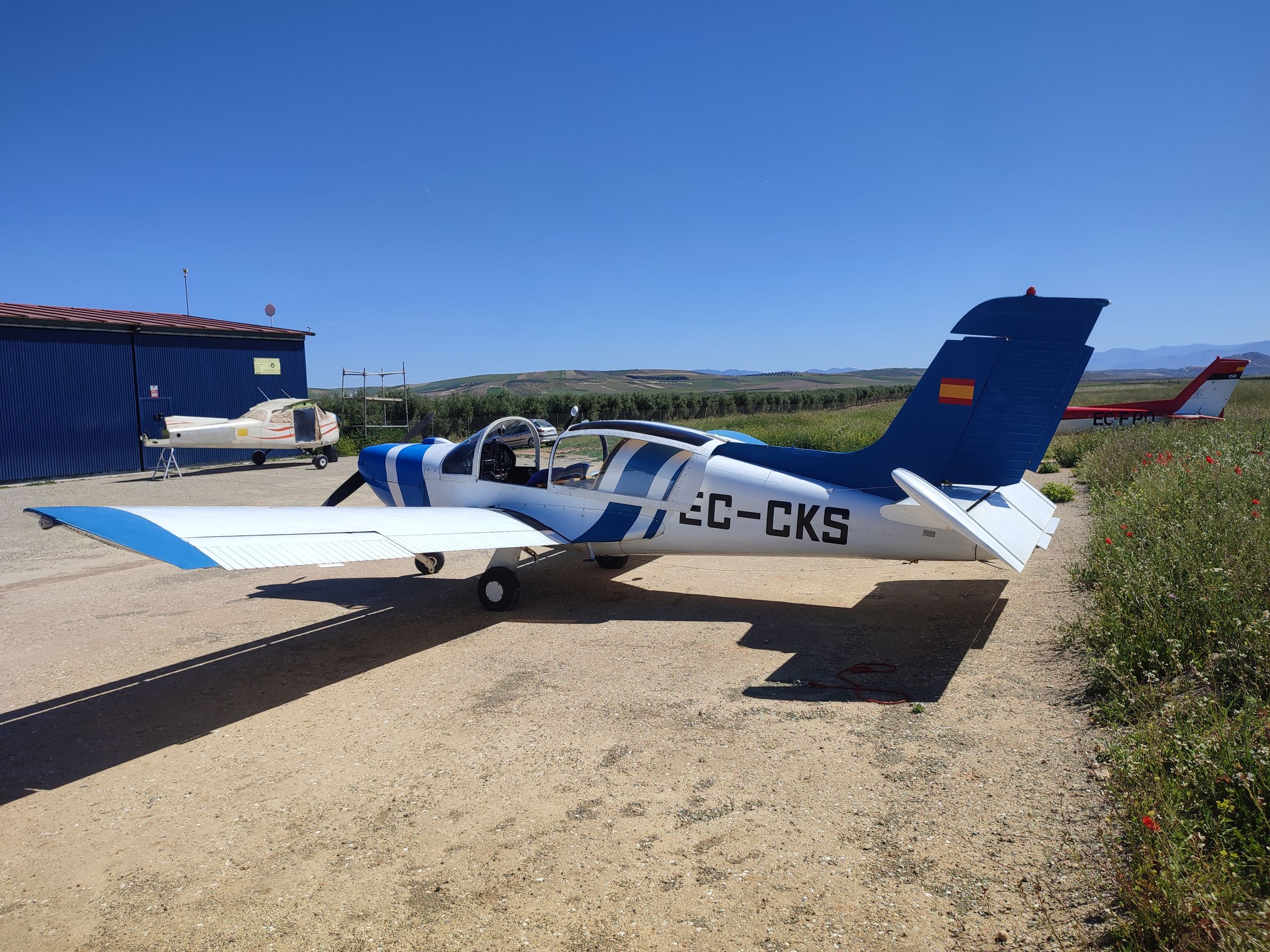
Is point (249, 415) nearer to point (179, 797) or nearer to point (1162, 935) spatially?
point (179, 797)

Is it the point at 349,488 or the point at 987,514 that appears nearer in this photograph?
the point at 987,514

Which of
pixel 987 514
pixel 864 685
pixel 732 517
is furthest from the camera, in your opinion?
pixel 732 517

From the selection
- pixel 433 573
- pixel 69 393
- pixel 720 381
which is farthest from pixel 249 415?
pixel 720 381

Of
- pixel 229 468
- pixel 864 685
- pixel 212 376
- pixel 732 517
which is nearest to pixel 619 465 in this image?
pixel 732 517

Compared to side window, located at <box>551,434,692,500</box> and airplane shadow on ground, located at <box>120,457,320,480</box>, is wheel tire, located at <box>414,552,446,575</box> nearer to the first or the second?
side window, located at <box>551,434,692,500</box>

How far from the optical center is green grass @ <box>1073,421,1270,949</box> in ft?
8.76

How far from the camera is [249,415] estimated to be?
76.6ft

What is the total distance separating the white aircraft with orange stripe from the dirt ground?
14.7 meters

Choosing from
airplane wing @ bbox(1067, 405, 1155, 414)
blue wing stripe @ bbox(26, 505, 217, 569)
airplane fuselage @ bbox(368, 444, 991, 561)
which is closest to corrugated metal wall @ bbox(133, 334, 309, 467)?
airplane fuselage @ bbox(368, 444, 991, 561)

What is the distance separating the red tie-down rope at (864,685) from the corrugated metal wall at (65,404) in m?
22.9

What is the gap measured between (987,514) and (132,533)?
6.66 meters

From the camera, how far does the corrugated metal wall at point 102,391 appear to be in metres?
20.0

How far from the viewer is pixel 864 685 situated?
5598mm

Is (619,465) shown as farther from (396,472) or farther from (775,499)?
(396,472)
